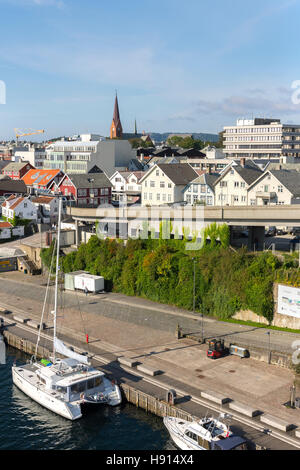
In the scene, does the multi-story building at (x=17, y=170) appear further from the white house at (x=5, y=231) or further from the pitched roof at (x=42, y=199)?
the white house at (x=5, y=231)

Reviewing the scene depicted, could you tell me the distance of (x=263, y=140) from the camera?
138m

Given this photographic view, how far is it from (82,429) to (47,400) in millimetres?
3742

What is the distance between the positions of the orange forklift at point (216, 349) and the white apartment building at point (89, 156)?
82.3 m

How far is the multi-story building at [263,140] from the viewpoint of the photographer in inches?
5340

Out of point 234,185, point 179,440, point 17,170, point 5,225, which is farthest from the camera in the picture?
point 17,170

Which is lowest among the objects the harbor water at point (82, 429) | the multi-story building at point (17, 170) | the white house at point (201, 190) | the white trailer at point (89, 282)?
the harbor water at point (82, 429)

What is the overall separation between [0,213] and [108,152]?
126ft

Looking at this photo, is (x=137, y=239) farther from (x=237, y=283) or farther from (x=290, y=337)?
(x=290, y=337)

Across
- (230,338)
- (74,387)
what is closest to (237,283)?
(230,338)

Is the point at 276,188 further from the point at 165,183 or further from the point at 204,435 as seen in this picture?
the point at 204,435

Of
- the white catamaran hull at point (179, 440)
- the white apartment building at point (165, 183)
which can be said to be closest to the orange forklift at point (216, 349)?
the white catamaran hull at point (179, 440)

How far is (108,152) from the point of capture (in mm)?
124750

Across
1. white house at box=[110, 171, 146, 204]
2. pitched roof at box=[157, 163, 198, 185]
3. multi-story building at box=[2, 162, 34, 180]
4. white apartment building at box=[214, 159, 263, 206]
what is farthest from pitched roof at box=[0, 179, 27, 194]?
white apartment building at box=[214, 159, 263, 206]

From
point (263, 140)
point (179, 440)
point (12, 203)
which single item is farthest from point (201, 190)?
point (263, 140)
